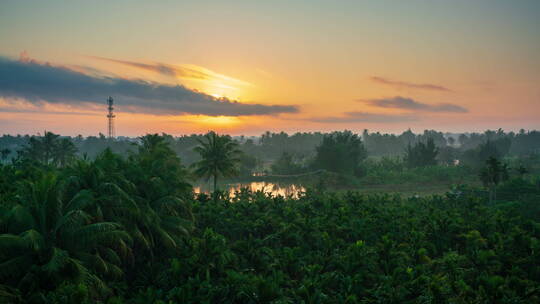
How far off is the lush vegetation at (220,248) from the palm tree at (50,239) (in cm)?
4

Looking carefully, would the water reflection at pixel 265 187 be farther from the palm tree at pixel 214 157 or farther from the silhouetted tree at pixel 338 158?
the palm tree at pixel 214 157

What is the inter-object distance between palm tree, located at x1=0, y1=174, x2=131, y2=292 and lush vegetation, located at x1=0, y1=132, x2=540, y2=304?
0.04 meters

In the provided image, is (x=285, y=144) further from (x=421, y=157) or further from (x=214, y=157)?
(x=214, y=157)

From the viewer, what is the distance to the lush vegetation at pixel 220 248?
39.9ft

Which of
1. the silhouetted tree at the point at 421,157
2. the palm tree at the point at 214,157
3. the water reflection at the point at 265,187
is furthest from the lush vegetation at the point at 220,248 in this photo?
the silhouetted tree at the point at 421,157

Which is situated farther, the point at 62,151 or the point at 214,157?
the point at 62,151

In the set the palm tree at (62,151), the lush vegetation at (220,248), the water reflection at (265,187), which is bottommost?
the water reflection at (265,187)

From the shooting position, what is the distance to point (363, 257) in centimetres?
1903

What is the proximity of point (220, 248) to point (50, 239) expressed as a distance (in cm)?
804

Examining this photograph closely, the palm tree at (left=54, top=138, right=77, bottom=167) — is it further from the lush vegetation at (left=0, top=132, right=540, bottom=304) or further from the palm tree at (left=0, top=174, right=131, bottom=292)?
the palm tree at (left=0, top=174, right=131, bottom=292)

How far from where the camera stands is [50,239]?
12422 millimetres

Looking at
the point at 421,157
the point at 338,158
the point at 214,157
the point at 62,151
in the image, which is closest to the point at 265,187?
the point at 338,158

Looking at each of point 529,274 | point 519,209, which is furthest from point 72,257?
point 519,209

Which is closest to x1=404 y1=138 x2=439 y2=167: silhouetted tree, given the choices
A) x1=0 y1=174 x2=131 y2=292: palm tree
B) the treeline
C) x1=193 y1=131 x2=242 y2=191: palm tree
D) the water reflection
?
the water reflection
